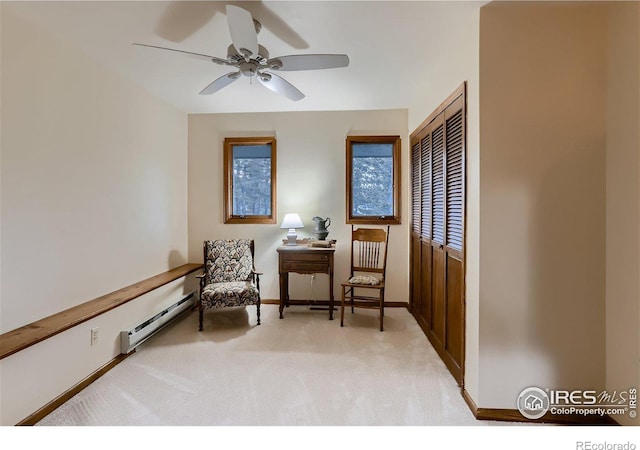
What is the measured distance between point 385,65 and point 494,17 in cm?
96

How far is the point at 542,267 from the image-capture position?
1.85 m

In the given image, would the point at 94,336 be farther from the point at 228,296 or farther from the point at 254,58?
the point at 254,58

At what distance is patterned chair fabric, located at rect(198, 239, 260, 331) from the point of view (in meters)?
3.21

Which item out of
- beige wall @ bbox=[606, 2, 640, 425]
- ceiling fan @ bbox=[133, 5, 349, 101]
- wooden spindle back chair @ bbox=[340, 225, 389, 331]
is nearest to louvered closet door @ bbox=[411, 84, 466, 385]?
wooden spindle back chair @ bbox=[340, 225, 389, 331]

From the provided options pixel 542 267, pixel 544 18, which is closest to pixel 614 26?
pixel 544 18

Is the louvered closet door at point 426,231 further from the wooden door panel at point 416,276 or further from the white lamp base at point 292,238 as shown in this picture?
the white lamp base at point 292,238

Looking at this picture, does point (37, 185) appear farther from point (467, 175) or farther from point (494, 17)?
point (494, 17)

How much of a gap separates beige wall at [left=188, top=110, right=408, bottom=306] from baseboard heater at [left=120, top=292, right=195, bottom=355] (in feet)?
2.50

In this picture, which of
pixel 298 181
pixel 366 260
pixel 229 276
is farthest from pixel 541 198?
pixel 229 276

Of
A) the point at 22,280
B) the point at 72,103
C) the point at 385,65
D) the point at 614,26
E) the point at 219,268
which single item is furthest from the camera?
the point at 219,268

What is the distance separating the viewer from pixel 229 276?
362 cm

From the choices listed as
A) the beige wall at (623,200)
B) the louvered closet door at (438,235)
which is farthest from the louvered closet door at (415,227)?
the beige wall at (623,200)

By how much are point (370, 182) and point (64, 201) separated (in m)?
3.18

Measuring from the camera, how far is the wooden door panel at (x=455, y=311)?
217 centimetres
